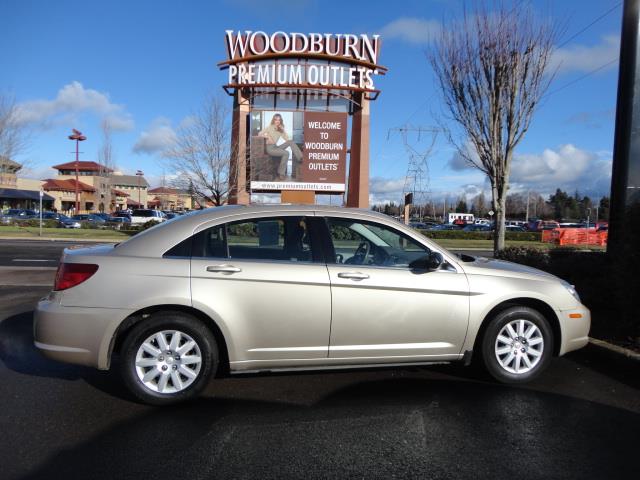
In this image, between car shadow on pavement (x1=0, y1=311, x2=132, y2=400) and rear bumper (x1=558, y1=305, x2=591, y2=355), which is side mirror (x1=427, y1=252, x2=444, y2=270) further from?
car shadow on pavement (x1=0, y1=311, x2=132, y2=400)

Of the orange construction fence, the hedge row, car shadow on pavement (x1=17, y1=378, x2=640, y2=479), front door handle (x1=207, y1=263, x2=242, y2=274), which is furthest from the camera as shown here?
the hedge row

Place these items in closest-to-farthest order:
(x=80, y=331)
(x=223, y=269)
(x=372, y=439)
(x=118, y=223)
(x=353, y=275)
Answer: (x=372, y=439) → (x=80, y=331) → (x=223, y=269) → (x=353, y=275) → (x=118, y=223)

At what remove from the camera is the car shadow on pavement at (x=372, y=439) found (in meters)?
2.97

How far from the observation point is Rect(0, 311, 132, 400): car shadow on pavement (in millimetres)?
4328

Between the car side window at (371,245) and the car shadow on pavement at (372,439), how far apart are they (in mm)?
1142

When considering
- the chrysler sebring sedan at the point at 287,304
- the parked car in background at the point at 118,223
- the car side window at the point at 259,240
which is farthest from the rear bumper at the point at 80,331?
the parked car in background at the point at 118,223

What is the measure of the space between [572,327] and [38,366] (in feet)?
16.8

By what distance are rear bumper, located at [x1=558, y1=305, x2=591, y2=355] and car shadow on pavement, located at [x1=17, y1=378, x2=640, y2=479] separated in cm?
60

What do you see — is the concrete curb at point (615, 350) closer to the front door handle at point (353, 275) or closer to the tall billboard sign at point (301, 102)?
the front door handle at point (353, 275)

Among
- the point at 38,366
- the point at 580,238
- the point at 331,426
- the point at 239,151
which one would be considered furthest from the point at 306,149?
the point at 331,426

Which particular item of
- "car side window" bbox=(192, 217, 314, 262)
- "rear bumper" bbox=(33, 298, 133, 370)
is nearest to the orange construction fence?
"car side window" bbox=(192, 217, 314, 262)

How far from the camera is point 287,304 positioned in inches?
157

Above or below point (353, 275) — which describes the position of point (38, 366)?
below

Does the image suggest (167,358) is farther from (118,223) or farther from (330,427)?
(118,223)
